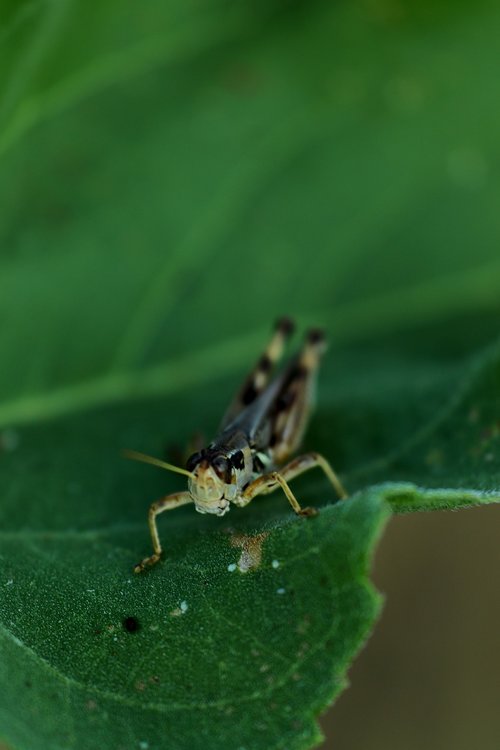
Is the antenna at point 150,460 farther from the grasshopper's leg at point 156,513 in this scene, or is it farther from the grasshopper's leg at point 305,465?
the grasshopper's leg at point 305,465

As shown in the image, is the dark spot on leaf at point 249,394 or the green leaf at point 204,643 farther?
the dark spot on leaf at point 249,394

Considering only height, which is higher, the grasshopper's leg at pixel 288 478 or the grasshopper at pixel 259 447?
the grasshopper at pixel 259 447

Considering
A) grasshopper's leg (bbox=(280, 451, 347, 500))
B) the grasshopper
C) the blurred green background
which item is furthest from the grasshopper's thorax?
the blurred green background

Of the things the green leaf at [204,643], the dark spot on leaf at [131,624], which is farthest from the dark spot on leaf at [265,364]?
the dark spot on leaf at [131,624]

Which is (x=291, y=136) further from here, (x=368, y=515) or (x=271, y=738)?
(x=271, y=738)

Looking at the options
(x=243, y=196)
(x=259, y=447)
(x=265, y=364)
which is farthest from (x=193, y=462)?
(x=243, y=196)

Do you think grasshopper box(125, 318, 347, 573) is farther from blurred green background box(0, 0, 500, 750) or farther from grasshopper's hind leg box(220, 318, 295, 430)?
blurred green background box(0, 0, 500, 750)

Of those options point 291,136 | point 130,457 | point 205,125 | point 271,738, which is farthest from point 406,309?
point 271,738
